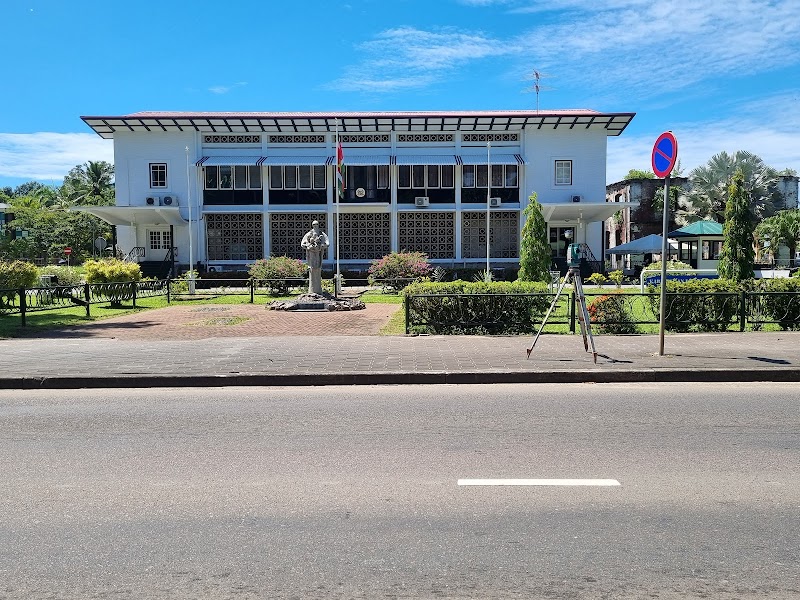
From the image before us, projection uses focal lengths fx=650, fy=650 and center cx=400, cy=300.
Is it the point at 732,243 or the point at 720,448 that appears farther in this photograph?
the point at 732,243

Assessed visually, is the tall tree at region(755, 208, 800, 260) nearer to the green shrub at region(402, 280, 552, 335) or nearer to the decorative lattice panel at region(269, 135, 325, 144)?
the decorative lattice panel at region(269, 135, 325, 144)

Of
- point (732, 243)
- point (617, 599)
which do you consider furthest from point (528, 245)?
point (617, 599)

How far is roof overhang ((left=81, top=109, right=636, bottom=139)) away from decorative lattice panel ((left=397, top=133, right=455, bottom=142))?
0.29m

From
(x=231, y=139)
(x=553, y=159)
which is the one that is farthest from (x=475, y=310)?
(x=231, y=139)

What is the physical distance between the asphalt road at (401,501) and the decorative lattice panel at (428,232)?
31123mm

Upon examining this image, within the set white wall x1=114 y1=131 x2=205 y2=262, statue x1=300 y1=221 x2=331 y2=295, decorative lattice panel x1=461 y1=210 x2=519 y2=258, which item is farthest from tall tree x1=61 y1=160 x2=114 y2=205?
statue x1=300 y1=221 x2=331 y2=295

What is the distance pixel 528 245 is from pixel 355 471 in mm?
18183

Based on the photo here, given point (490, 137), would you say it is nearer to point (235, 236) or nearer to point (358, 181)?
point (358, 181)

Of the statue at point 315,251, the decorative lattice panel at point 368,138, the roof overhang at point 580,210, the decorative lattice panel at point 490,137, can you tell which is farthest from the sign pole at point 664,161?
the decorative lattice panel at point 368,138

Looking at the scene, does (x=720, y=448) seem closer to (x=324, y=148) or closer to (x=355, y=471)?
(x=355, y=471)

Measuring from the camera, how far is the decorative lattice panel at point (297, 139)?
3784 centimetres

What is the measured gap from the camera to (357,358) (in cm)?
1019

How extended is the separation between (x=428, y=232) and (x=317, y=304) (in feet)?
66.6

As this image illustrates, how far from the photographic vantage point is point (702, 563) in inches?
139
